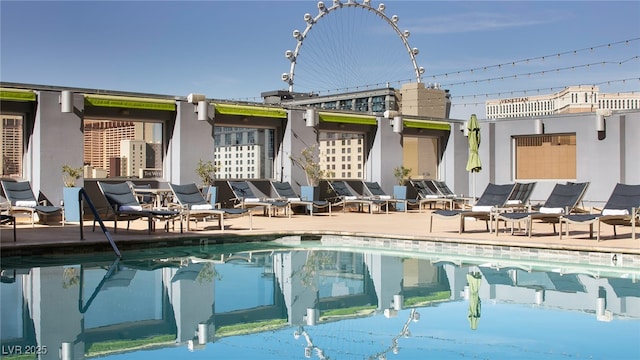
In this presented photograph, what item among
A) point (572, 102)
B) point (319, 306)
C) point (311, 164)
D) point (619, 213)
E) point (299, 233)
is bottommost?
point (319, 306)

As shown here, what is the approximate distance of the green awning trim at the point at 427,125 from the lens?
1702cm

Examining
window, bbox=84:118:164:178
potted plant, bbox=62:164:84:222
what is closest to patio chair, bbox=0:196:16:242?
potted plant, bbox=62:164:84:222

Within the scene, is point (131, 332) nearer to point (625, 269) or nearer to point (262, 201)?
point (625, 269)

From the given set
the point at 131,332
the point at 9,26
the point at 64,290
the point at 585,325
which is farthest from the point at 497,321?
the point at 9,26

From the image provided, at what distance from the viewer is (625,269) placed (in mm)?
7227

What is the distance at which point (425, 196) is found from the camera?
16.3 m

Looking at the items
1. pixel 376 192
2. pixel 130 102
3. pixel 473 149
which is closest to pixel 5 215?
pixel 130 102

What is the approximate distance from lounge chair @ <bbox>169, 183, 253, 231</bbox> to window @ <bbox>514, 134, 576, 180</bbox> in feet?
30.5

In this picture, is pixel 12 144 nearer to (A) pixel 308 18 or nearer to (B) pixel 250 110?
(B) pixel 250 110

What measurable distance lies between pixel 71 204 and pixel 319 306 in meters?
6.79

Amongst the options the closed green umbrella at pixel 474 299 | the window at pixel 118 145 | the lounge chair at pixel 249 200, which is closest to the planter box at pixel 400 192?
the lounge chair at pixel 249 200

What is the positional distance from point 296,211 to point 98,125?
4.36 meters

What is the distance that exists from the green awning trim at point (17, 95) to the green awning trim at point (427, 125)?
28.4 feet

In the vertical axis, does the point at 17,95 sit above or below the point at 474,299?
above
